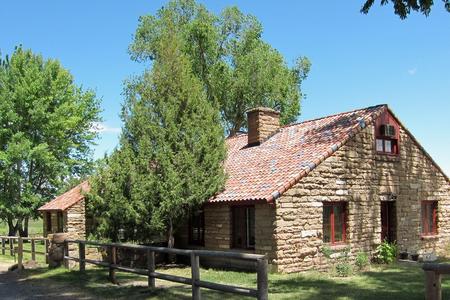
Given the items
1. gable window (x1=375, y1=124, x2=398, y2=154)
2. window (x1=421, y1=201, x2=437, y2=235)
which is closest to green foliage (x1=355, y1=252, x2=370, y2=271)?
gable window (x1=375, y1=124, x2=398, y2=154)

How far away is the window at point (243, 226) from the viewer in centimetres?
1552

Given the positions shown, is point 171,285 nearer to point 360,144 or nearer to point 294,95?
point 360,144

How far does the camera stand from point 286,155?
55.6 ft

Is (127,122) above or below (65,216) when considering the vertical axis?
above

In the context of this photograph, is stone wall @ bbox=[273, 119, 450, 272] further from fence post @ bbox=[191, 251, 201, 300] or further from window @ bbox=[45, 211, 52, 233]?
window @ bbox=[45, 211, 52, 233]

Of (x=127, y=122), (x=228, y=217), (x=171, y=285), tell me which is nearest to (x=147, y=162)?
(x=127, y=122)

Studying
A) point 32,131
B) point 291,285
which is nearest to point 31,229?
point 32,131

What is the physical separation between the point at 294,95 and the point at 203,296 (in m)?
28.8

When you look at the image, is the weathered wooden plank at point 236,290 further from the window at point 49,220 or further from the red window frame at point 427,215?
the window at point 49,220

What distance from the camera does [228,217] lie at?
1609 centimetres

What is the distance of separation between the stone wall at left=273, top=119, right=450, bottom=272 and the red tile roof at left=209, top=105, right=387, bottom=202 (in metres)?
0.33

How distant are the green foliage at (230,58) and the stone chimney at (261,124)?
48.2ft

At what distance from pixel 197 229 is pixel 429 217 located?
9025 mm

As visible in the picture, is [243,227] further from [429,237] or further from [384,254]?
[429,237]
